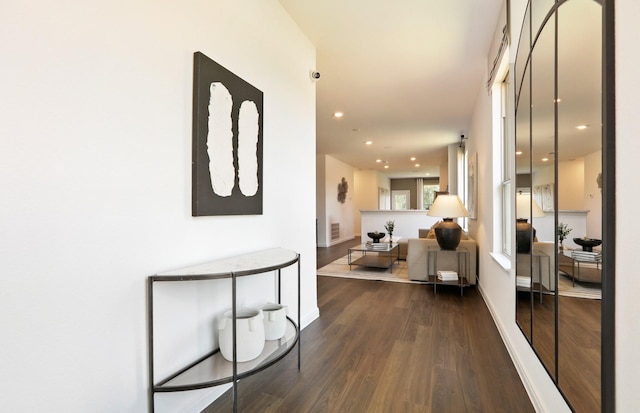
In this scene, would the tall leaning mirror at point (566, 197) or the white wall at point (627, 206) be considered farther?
the tall leaning mirror at point (566, 197)

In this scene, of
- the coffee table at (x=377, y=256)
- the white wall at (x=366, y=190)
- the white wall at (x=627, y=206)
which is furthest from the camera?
the white wall at (x=366, y=190)

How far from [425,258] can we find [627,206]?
3.71 metres

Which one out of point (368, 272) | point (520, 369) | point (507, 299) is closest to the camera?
point (520, 369)

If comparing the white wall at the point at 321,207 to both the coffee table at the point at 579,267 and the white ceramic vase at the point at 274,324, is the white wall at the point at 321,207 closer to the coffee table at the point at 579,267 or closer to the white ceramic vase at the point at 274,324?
the white ceramic vase at the point at 274,324

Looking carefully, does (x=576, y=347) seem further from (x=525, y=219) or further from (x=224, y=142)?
(x=224, y=142)

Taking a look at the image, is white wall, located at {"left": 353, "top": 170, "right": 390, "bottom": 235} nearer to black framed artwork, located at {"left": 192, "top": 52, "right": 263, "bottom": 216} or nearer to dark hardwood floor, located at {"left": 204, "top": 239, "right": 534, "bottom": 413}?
dark hardwood floor, located at {"left": 204, "top": 239, "right": 534, "bottom": 413}

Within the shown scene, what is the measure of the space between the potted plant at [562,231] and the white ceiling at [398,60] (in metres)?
1.97

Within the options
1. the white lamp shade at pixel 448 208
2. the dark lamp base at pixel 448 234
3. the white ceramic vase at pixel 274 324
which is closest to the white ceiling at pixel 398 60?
the white lamp shade at pixel 448 208

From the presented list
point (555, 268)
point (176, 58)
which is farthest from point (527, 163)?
point (176, 58)

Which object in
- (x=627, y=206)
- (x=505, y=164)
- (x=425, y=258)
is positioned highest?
(x=505, y=164)

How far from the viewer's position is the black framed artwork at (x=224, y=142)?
5.18 ft

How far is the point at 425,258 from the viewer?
14.3 feet

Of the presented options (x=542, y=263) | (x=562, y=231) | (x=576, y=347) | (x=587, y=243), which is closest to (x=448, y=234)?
(x=542, y=263)

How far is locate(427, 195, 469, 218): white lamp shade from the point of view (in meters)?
3.95
